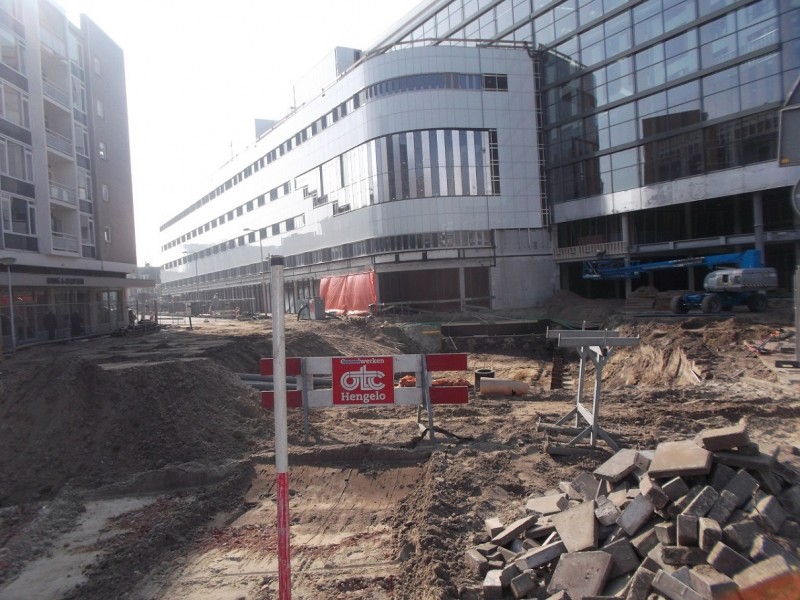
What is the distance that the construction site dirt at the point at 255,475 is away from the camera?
17.1 feet

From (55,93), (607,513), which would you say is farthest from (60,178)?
(607,513)

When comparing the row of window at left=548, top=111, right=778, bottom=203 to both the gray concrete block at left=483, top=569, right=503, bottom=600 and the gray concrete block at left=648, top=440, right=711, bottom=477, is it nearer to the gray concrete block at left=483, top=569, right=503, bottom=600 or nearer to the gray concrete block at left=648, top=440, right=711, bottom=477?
the gray concrete block at left=648, top=440, right=711, bottom=477

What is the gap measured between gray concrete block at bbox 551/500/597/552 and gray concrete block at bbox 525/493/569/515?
0.39 metres

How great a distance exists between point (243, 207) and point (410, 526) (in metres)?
62.1

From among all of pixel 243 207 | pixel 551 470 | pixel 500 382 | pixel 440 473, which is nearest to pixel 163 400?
pixel 440 473

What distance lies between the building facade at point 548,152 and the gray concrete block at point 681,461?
32051 mm

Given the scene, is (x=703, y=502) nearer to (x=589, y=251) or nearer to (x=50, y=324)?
(x=50, y=324)

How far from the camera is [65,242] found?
94.4 feet

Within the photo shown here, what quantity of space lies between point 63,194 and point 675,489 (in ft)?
109

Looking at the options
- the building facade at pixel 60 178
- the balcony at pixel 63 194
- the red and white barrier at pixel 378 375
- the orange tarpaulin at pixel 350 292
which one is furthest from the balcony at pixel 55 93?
the red and white barrier at pixel 378 375

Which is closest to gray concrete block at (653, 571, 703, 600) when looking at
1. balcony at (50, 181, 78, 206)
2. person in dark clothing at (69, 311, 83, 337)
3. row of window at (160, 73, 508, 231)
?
person in dark clothing at (69, 311, 83, 337)

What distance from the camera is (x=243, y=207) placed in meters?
63.5

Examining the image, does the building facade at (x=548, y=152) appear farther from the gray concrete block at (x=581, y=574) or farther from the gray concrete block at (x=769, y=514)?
the gray concrete block at (x=581, y=574)

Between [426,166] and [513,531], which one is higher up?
[426,166]
